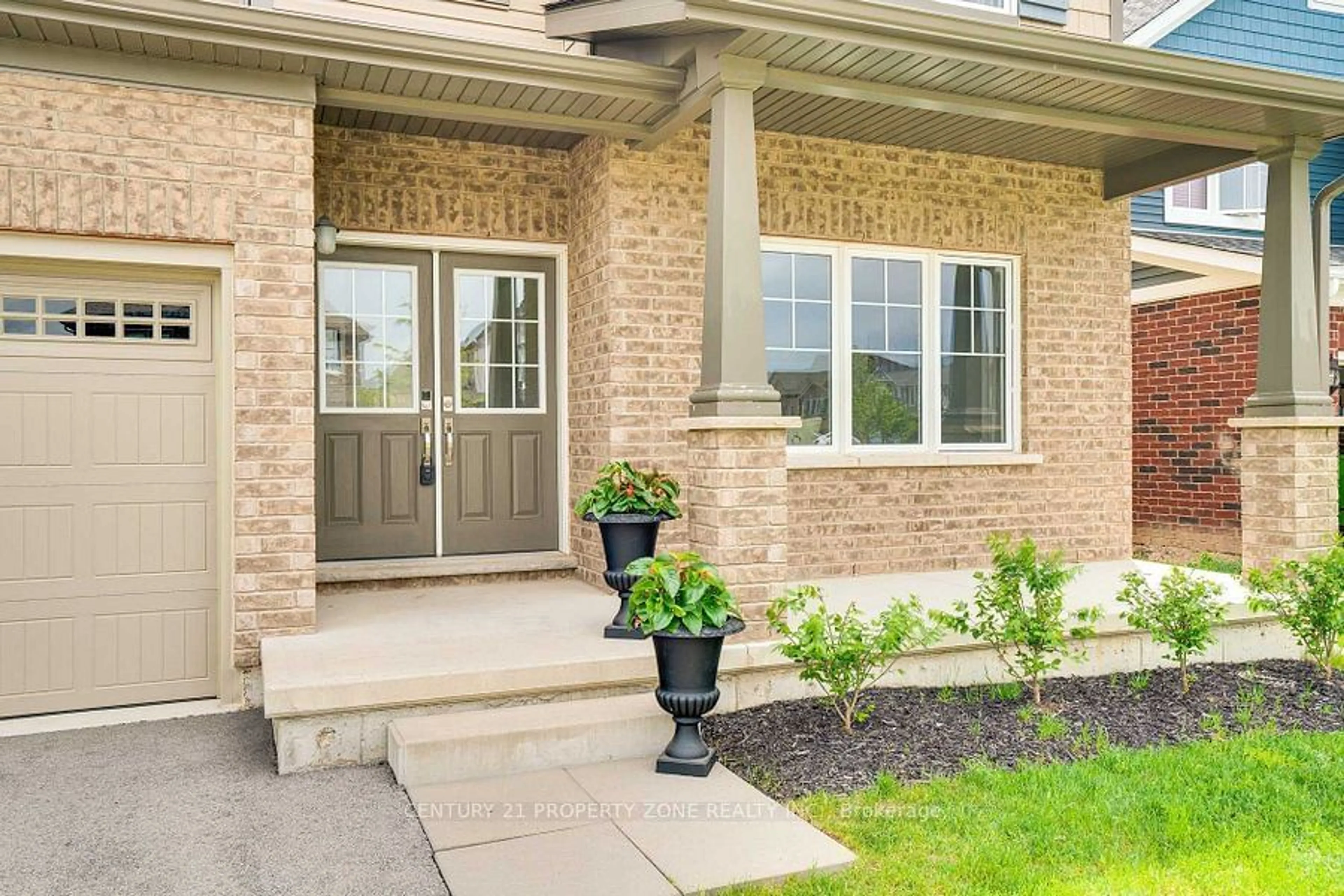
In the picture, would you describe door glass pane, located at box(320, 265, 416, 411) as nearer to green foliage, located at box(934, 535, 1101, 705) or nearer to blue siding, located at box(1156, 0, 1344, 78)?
green foliage, located at box(934, 535, 1101, 705)

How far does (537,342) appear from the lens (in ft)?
21.3

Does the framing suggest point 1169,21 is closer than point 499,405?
No

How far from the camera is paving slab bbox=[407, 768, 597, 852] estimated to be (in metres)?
3.36

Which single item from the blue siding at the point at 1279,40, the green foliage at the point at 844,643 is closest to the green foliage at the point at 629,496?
the green foliage at the point at 844,643

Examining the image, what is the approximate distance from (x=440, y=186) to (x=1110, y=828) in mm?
4936

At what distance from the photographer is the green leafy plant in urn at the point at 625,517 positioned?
4.77 metres

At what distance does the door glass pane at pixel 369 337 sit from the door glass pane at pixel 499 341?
0.32m

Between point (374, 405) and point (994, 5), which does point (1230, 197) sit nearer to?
point (994, 5)

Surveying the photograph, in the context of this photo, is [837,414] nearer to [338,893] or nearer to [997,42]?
[997,42]

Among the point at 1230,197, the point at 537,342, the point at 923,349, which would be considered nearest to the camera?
the point at 537,342

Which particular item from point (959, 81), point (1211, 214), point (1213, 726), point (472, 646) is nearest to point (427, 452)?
point (472, 646)

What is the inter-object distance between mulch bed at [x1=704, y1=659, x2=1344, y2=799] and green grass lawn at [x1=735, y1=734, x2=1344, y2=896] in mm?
192

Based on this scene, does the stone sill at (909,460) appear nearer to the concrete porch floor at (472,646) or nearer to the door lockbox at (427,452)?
the concrete porch floor at (472,646)

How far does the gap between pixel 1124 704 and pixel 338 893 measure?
12.4ft
